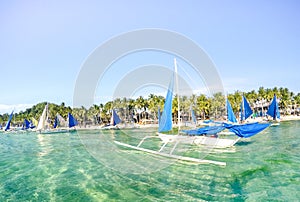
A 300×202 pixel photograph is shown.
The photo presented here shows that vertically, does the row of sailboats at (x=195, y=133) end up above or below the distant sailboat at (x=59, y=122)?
below

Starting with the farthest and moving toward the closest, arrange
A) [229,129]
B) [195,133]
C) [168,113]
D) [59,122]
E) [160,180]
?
[59,122]
[195,133]
[168,113]
[229,129]
[160,180]

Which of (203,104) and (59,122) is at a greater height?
(203,104)

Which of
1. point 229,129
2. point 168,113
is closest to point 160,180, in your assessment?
point 168,113

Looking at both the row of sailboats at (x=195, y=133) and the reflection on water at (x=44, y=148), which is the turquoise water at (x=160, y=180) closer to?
the row of sailboats at (x=195, y=133)

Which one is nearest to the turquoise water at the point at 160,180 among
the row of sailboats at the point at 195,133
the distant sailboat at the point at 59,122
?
the row of sailboats at the point at 195,133

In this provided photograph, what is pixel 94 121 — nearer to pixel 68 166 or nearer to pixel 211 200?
pixel 68 166

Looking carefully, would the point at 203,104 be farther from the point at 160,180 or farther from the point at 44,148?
the point at 160,180

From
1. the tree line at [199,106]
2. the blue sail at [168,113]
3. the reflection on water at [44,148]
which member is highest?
the tree line at [199,106]

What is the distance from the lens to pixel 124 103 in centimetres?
6756

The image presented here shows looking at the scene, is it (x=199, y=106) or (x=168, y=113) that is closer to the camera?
(x=168, y=113)

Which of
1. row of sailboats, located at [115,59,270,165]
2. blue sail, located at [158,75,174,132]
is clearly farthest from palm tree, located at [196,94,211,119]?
blue sail, located at [158,75,174,132]

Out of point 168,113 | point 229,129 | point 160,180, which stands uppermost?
point 168,113

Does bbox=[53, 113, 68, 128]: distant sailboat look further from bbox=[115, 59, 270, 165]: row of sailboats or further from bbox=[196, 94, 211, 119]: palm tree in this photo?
bbox=[115, 59, 270, 165]: row of sailboats

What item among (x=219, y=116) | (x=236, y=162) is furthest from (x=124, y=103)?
(x=236, y=162)
